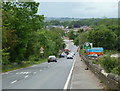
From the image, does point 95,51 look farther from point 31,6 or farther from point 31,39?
point 31,6

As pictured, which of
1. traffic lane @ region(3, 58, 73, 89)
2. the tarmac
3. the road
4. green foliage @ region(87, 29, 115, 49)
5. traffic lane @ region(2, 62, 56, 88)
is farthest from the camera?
green foliage @ region(87, 29, 115, 49)

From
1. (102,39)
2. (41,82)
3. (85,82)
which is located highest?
(85,82)

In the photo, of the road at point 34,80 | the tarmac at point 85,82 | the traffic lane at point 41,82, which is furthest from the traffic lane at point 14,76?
the tarmac at point 85,82

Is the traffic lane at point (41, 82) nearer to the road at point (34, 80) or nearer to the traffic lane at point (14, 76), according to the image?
the road at point (34, 80)

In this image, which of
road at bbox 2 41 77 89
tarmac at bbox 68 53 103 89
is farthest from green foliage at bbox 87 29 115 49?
tarmac at bbox 68 53 103 89

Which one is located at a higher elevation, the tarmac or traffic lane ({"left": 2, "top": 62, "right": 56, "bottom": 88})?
the tarmac

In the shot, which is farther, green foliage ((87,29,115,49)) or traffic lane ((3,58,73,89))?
green foliage ((87,29,115,49))

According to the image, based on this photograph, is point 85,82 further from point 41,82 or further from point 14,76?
point 14,76

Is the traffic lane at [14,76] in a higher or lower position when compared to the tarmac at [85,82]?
lower

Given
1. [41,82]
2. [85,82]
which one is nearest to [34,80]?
[41,82]

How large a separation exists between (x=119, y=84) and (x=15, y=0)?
34622mm

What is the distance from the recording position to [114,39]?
125 metres

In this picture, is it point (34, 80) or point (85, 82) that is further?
point (34, 80)

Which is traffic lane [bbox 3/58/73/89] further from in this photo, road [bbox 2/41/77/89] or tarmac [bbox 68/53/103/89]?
tarmac [bbox 68/53/103/89]
